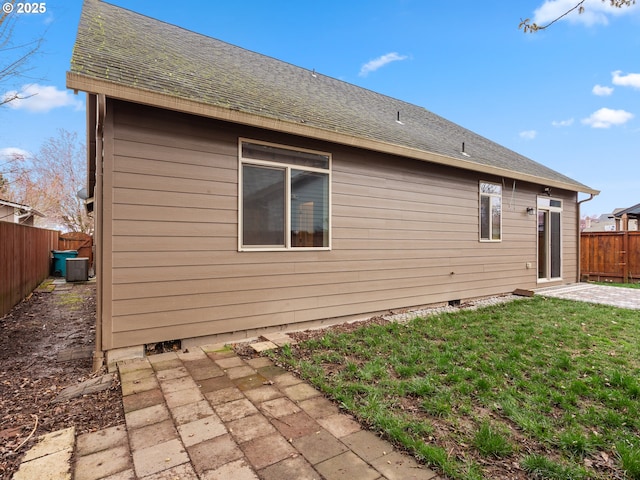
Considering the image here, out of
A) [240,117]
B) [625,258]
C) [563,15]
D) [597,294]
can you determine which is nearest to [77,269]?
[240,117]

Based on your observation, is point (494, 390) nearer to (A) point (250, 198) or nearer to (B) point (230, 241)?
(B) point (230, 241)

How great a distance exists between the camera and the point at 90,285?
29.0ft

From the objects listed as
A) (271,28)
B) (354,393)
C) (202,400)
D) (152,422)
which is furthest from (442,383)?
(271,28)

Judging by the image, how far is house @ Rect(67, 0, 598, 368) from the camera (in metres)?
3.34

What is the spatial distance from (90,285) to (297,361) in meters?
8.06

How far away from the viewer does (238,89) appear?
461 centimetres

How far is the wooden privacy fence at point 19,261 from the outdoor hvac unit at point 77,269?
0.60 m

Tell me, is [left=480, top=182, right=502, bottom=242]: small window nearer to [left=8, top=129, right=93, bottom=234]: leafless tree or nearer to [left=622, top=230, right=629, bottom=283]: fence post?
[left=622, top=230, right=629, bottom=283]: fence post

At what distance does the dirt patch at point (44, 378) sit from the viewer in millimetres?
2143

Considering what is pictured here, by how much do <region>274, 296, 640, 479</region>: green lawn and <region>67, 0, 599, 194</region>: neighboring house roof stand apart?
108 inches

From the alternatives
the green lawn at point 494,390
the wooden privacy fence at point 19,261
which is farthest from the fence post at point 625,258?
the wooden privacy fence at point 19,261

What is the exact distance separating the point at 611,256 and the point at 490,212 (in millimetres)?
6621

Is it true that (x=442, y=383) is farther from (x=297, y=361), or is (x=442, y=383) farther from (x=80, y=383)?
(x=80, y=383)

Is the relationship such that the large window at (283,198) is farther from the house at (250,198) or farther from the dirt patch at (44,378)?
the dirt patch at (44,378)
